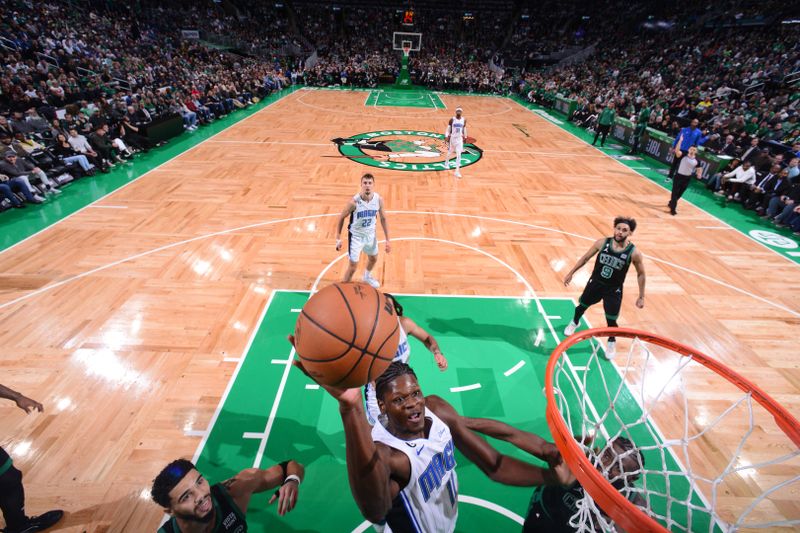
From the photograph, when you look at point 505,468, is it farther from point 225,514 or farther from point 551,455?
point 225,514

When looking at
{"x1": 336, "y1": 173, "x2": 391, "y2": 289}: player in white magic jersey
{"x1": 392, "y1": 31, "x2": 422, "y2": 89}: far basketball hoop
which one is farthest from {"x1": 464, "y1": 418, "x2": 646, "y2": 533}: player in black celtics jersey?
{"x1": 392, "y1": 31, "x2": 422, "y2": 89}: far basketball hoop

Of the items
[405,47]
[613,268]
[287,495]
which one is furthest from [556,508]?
[405,47]

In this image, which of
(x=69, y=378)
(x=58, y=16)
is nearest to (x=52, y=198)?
(x=69, y=378)

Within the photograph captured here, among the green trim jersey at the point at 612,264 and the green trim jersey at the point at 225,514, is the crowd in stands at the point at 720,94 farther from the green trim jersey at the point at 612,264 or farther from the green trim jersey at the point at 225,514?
the green trim jersey at the point at 225,514

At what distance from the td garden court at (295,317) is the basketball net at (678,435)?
0.03 m

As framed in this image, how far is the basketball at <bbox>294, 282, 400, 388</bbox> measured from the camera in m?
1.95

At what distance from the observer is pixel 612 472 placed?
2400 millimetres

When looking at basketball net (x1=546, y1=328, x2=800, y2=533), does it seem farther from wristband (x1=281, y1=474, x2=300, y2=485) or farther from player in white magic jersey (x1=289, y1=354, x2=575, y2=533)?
wristband (x1=281, y1=474, x2=300, y2=485)

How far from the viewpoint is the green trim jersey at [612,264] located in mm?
4480

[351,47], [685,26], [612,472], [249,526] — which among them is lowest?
[249,526]

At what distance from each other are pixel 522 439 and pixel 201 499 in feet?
5.71

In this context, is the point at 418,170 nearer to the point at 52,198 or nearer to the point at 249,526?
the point at 52,198

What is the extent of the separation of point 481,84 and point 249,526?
28692 mm

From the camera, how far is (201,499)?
2.16 m
